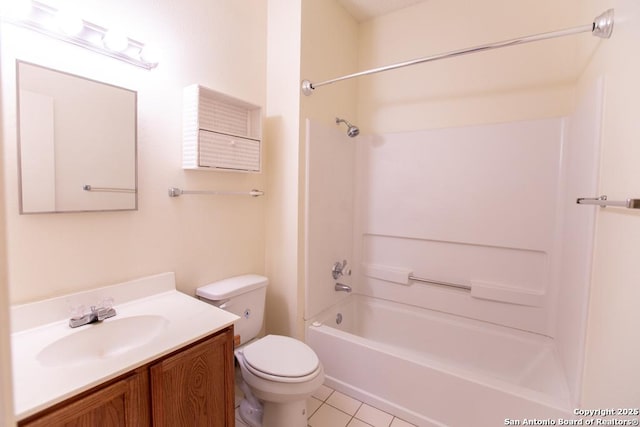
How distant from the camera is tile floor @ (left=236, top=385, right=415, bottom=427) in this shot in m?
1.70

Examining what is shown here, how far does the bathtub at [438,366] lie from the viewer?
58.2 inches

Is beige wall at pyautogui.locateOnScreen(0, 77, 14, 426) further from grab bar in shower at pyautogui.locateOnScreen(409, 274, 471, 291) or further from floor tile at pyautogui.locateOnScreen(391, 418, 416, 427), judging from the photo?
grab bar in shower at pyautogui.locateOnScreen(409, 274, 471, 291)

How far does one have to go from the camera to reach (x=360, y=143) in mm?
2598

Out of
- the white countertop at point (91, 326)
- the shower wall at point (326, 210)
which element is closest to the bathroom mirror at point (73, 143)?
the white countertop at point (91, 326)

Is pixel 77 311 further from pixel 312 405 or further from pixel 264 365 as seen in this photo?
pixel 312 405

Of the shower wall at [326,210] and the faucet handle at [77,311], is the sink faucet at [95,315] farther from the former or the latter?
the shower wall at [326,210]

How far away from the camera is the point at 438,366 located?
1.64 metres

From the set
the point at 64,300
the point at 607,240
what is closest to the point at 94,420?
the point at 64,300

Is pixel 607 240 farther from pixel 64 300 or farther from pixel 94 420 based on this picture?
pixel 64 300

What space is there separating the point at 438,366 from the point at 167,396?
1343 mm

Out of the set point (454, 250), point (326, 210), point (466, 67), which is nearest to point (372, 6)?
point (466, 67)

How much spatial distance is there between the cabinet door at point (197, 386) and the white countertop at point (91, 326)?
6 centimetres

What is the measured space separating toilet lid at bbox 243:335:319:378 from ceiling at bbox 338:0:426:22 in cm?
246

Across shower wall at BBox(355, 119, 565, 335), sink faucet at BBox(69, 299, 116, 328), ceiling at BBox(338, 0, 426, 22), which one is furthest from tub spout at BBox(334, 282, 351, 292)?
ceiling at BBox(338, 0, 426, 22)
